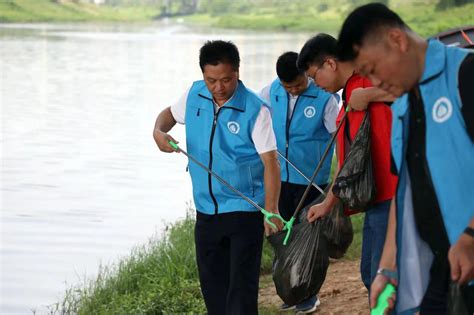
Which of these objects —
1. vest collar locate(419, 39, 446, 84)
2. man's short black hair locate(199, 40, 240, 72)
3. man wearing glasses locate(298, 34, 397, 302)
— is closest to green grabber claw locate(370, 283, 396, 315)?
vest collar locate(419, 39, 446, 84)

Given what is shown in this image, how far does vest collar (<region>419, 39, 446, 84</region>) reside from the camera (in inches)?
152

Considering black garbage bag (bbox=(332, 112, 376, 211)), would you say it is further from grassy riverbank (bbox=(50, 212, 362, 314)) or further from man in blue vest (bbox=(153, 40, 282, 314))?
grassy riverbank (bbox=(50, 212, 362, 314))

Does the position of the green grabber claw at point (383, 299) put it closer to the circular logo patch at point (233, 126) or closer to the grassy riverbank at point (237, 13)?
the circular logo patch at point (233, 126)

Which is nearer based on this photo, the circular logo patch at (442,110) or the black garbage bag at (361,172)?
the circular logo patch at (442,110)

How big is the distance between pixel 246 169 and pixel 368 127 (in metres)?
0.82

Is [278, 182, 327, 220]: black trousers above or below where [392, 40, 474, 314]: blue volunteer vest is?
below

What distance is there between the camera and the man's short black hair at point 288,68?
7.12 metres

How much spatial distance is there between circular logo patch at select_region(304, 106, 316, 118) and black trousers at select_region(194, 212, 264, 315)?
1.54 metres

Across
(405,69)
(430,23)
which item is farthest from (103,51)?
(405,69)

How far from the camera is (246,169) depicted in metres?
5.89

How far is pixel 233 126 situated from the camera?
5.83 meters

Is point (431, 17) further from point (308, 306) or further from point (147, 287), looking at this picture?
point (308, 306)

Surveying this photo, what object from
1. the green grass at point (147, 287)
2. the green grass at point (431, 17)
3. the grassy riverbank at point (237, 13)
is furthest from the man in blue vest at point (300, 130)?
the grassy riverbank at point (237, 13)

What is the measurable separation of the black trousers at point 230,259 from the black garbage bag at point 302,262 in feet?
0.43
